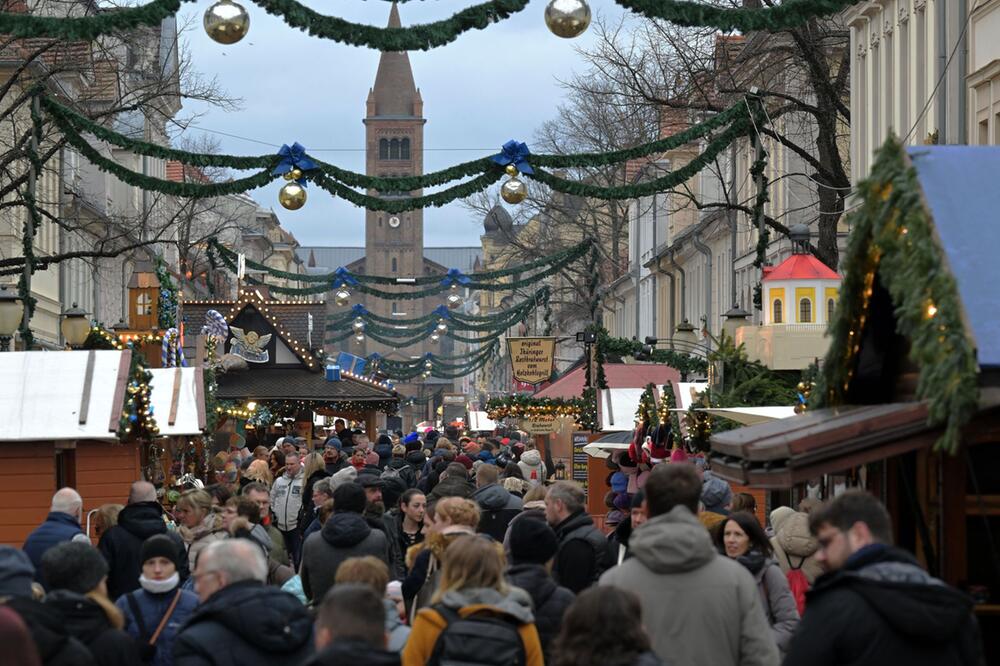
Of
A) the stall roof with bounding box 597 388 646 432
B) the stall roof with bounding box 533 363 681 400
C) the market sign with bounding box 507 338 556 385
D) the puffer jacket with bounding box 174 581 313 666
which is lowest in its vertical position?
the puffer jacket with bounding box 174 581 313 666

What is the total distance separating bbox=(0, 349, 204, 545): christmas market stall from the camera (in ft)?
53.0

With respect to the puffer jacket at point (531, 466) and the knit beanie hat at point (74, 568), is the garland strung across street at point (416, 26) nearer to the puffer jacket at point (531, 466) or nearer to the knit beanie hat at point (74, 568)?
the knit beanie hat at point (74, 568)

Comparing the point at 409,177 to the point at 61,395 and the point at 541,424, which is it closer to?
the point at 61,395

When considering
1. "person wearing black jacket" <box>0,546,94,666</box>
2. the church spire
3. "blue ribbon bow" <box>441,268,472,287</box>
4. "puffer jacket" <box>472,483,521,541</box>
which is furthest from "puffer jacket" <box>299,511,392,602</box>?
the church spire

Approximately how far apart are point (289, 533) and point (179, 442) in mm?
7805

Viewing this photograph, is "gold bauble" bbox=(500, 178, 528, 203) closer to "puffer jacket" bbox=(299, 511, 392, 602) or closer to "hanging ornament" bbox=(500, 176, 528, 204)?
"hanging ornament" bbox=(500, 176, 528, 204)

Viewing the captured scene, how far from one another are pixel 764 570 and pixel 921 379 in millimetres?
2743

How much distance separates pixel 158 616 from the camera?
8961 mm

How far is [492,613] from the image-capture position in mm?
7363

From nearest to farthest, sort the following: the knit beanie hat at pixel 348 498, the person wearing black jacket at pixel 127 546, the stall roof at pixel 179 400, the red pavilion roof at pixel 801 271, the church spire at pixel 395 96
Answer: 1. the person wearing black jacket at pixel 127 546
2. the knit beanie hat at pixel 348 498
3. the red pavilion roof at pixel 801 271
4. the stall roof at pixel 179 400
5. the church spire at pixel 395 96

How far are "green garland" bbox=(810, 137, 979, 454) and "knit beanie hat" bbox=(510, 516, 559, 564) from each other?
1.61 m

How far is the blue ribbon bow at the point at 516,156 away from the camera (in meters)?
20.1

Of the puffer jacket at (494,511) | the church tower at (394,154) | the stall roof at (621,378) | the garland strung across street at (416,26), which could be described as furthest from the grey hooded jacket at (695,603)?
the church tower at (394,154)

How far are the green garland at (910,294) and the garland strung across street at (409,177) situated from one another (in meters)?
10.7
